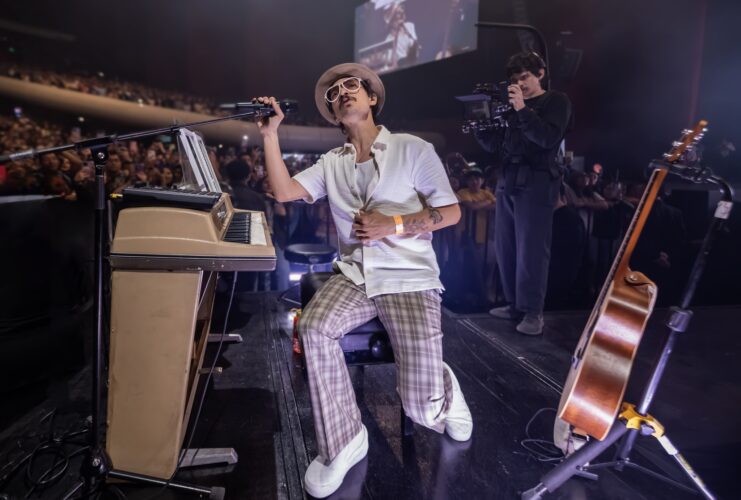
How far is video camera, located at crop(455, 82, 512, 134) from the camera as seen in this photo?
3.62m

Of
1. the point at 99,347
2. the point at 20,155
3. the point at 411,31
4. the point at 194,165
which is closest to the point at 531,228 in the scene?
the point at 194,165

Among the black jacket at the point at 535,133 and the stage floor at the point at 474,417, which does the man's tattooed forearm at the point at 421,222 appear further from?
the black jacket at the point at 535,133

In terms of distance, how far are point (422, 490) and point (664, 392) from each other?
201 centimetres

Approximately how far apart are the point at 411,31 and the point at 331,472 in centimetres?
993

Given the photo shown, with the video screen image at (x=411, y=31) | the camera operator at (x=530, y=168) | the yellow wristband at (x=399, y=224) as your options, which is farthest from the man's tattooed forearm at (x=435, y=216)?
the video screen image at (x=411, y=31)

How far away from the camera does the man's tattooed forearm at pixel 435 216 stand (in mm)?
2027

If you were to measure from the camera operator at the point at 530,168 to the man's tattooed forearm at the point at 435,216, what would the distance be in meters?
1.91

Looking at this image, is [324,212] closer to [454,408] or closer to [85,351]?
[85,351]

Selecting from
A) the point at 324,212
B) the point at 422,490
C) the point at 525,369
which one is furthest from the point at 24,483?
the point at 324,212

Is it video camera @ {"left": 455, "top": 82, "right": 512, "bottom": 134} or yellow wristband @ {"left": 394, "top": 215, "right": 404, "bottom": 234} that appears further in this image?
video camera @ {"left": 455, "top": 82, "right": 512, "bottom": 134}

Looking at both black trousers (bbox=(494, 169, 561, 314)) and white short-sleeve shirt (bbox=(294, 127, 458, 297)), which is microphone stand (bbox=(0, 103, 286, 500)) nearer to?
white short-sleeve shirt (bbox=(294, 127, 458, 297))

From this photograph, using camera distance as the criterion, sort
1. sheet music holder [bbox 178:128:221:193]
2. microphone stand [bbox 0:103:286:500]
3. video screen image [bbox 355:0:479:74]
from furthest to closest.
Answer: video screen image [bbox 355:0:479:74]
sheet music holder [bbox 178:128:221:193]
microphone stand [bbox 0:103:286:500]

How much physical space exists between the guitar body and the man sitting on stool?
602 mm

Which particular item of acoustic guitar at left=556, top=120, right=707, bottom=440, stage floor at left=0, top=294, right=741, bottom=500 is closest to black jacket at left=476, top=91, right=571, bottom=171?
stage floor at left=0, top=294, right=741, bottom=500
